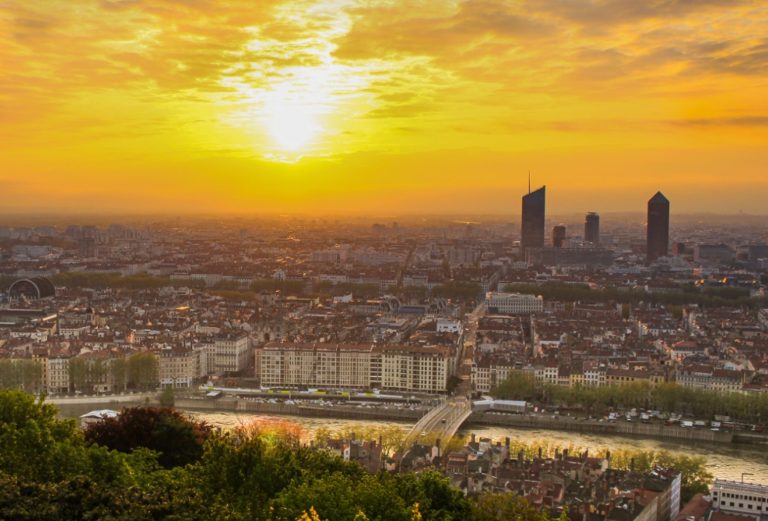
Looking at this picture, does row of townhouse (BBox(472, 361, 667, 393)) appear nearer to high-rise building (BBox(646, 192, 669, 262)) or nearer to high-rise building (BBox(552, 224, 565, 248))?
high-rise building (BBox(646, 192, 669, 262))

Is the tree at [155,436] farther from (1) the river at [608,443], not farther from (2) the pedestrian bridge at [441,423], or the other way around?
(1) the river at [608,443]

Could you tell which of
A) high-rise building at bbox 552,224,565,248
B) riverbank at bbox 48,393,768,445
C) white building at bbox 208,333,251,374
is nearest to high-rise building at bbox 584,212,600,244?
high-rise building at bbox 552,224,565,248

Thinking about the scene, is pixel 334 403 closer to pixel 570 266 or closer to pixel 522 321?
pixel 522 321

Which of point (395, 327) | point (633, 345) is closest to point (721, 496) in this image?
point (633, 345)

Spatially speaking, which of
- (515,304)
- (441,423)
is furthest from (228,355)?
(515,304)

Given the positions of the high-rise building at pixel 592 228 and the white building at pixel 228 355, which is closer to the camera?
the white building at pixel 228 355

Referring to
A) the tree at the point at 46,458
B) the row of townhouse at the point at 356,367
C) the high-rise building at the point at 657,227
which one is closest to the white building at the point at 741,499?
the tree at the point at 46,458
